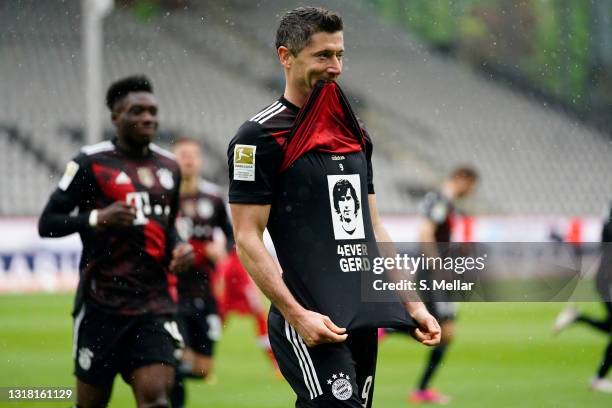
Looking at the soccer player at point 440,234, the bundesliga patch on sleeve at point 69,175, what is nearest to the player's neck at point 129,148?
the bundesliga patch on sleeve at point 69,175

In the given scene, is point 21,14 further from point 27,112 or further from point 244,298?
point 244,298

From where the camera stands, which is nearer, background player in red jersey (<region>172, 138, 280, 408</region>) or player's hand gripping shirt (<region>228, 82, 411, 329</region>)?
player's hand gripping shirt (<region>228, 82, 411, 329</region>)

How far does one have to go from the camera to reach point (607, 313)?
900cm

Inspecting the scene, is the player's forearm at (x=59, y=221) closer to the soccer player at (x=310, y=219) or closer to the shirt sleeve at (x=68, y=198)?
the shirt sleeve at (x=68, y=198)

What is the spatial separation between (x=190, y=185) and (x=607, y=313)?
367 cm

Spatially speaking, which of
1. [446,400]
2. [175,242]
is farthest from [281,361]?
[446,400]

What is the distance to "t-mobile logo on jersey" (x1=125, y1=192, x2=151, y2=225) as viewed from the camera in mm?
5179

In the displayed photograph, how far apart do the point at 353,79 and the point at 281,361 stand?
63.9ft

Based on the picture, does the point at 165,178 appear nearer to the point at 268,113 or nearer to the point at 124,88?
the point at 124,88

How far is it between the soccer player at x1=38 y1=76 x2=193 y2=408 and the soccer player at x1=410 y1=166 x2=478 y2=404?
3053mm

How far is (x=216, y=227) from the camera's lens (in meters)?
8.36

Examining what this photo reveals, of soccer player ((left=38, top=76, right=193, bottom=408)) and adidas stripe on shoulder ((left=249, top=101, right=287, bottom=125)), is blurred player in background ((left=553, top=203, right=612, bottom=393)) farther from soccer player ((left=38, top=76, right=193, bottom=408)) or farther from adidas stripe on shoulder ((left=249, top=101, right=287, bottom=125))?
adidas stripe on shoulder ((left=249, top=101, right=287, bottom=125))

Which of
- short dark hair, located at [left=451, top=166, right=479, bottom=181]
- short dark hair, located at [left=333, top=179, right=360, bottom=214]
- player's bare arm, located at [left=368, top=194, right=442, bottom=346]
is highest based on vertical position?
short dark hair, located at [left=333, top=179, right=360, bottom=214]

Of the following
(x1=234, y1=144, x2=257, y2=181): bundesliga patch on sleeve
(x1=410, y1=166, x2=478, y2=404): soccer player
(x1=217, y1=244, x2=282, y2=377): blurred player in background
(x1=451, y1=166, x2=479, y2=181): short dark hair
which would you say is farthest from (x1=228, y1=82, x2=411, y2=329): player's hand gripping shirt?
(x1=217, y1=244, x2=282, y2=377): blurred player in background
